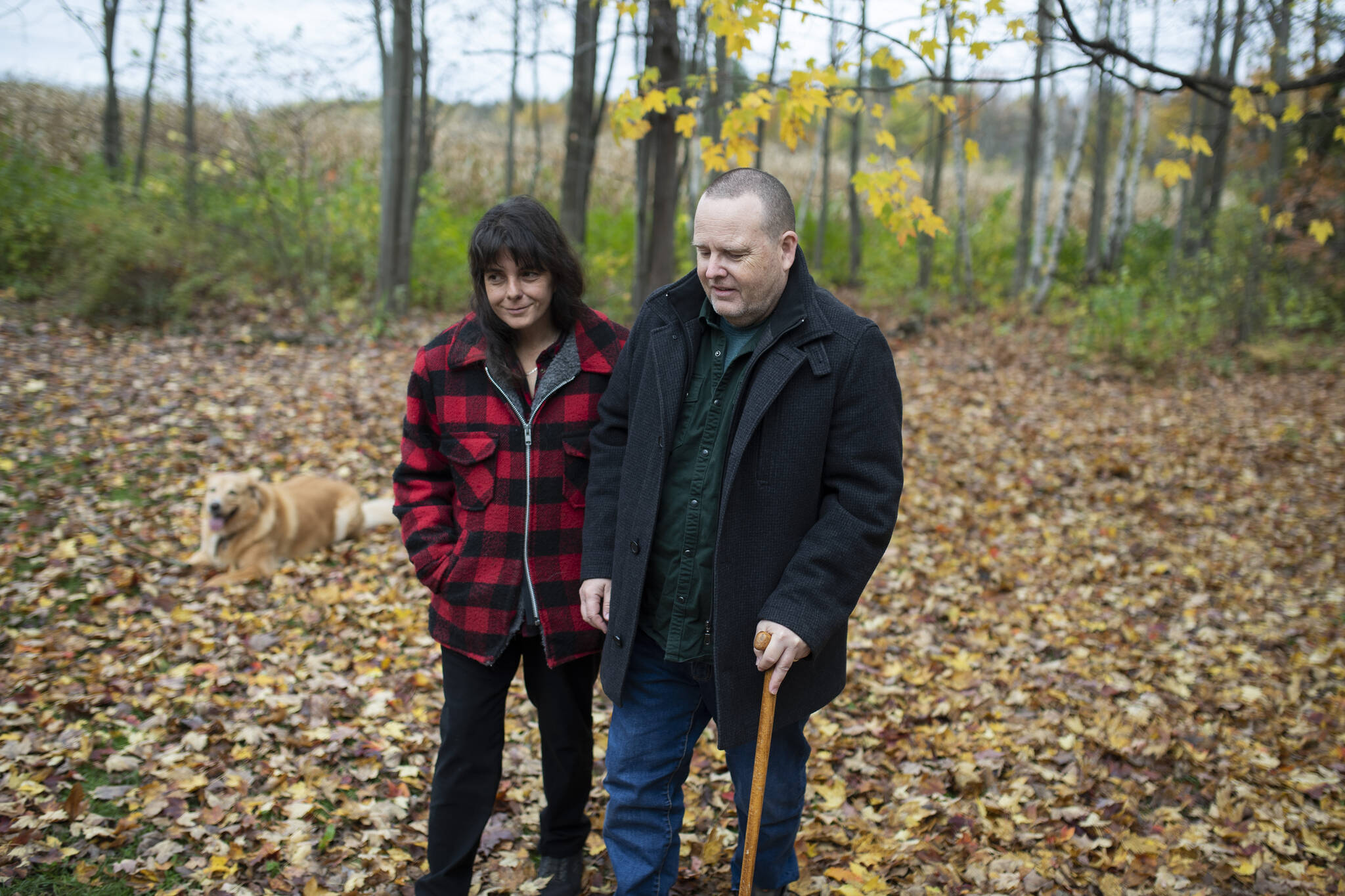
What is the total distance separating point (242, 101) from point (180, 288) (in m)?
2.73

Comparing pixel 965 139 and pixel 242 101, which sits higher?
pixel 242 101

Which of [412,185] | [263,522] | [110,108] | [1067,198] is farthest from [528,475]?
[110,108]

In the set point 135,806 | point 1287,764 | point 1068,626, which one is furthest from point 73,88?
point 1287,764

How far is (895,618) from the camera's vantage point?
5562mm

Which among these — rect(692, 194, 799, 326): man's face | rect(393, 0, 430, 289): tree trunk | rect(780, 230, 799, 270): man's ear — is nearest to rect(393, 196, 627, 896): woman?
rect(692, 194, 799, 326): man's face

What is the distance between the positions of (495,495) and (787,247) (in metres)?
1.17

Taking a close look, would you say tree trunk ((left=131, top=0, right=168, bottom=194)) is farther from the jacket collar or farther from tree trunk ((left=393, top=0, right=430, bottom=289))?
the jacket collar

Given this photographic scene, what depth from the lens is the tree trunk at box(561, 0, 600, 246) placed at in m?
10.8

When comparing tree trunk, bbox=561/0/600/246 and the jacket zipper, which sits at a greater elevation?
tree trunk, bbox=561/0/600/246

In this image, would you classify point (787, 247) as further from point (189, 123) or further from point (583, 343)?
point (189, 123)

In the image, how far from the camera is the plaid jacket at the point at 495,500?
8.71ft

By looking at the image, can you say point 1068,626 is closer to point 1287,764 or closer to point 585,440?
point 1287,764

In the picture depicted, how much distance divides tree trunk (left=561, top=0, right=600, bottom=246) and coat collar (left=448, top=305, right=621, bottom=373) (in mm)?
8796

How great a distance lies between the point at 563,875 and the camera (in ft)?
10.1
